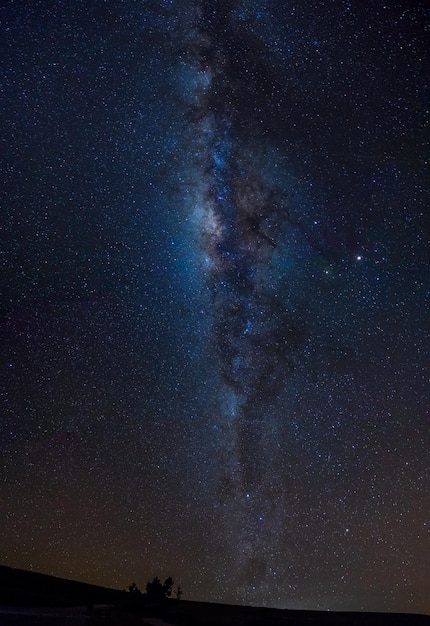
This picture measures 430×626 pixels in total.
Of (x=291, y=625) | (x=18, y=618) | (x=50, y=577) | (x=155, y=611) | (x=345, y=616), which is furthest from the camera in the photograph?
(x=50, y=577)

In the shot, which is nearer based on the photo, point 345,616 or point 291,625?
point 291,625

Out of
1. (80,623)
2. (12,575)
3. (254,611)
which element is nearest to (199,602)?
(254,611)

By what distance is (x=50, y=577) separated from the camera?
3612 cm

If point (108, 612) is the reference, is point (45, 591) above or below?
above

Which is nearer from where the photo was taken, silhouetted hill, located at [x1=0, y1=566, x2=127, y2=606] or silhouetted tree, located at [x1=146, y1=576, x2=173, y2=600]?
silhouetted hill, located at [x1=0, y1=566, x2=127, y2=606]

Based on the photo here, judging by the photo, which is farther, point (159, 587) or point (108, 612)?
point (159, 587)

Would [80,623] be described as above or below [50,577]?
below

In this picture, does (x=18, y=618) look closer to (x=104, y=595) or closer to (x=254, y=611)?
(x=104, y=595)

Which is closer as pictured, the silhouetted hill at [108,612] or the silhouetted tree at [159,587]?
the silhouetted hill at [108,612]

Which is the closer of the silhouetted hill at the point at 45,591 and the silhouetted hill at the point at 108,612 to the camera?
the silhouetted hill at the point at 108,612

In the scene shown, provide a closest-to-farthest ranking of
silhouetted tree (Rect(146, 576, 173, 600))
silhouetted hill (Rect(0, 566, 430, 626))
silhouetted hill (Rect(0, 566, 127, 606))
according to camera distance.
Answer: silhouetted hill (Rect(0, 566, 430, 626)) < silhouetted hill (Rect(0, 566, 127, 606)) < silhouetted tree (Rect(146, 576, 173, 600))

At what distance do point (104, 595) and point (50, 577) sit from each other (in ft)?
22.6

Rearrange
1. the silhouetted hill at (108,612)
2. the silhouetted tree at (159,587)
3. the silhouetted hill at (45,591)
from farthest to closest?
the silhouetted tree at (159,587) < the silhouetted hill at (45,591) < the silhouetted hill at (108,612)

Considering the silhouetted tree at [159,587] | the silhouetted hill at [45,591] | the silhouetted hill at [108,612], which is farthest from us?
the silhouetted tree at [159,587]
